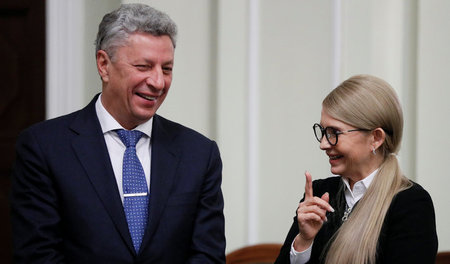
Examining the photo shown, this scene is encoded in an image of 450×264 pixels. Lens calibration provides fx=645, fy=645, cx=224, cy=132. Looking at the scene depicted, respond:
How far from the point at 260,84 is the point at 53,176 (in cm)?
167

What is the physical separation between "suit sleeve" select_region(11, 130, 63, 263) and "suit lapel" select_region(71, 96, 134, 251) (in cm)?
13

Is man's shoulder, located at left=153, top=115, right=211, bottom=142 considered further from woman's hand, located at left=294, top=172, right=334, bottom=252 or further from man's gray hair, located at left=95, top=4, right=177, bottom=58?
woman's hand, located at left=294, top=172, right=334, bottom=252

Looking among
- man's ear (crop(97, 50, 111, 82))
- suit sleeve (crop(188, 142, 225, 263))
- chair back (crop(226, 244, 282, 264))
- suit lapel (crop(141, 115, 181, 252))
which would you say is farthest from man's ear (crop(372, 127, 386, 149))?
chair back (crop(226, 244, 282, 264))

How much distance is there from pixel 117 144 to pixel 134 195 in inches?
7.6

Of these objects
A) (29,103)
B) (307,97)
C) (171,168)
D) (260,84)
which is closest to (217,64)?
(260,84)

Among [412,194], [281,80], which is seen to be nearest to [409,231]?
[412,194]

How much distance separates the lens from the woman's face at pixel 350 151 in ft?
7.02

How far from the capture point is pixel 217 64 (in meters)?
3.45

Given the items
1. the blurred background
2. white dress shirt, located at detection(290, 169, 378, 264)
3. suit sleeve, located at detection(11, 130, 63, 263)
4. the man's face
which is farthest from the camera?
the blurred background

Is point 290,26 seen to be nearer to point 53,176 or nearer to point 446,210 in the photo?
point 446,210

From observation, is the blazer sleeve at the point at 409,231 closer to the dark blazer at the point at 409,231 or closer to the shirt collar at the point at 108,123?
the dark blazer at the point at 409,231

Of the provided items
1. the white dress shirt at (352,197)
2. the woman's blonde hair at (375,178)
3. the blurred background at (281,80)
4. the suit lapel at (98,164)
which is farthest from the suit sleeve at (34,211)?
the blurred background at (281,80)

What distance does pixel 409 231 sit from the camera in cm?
205

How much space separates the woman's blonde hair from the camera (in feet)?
6.83
